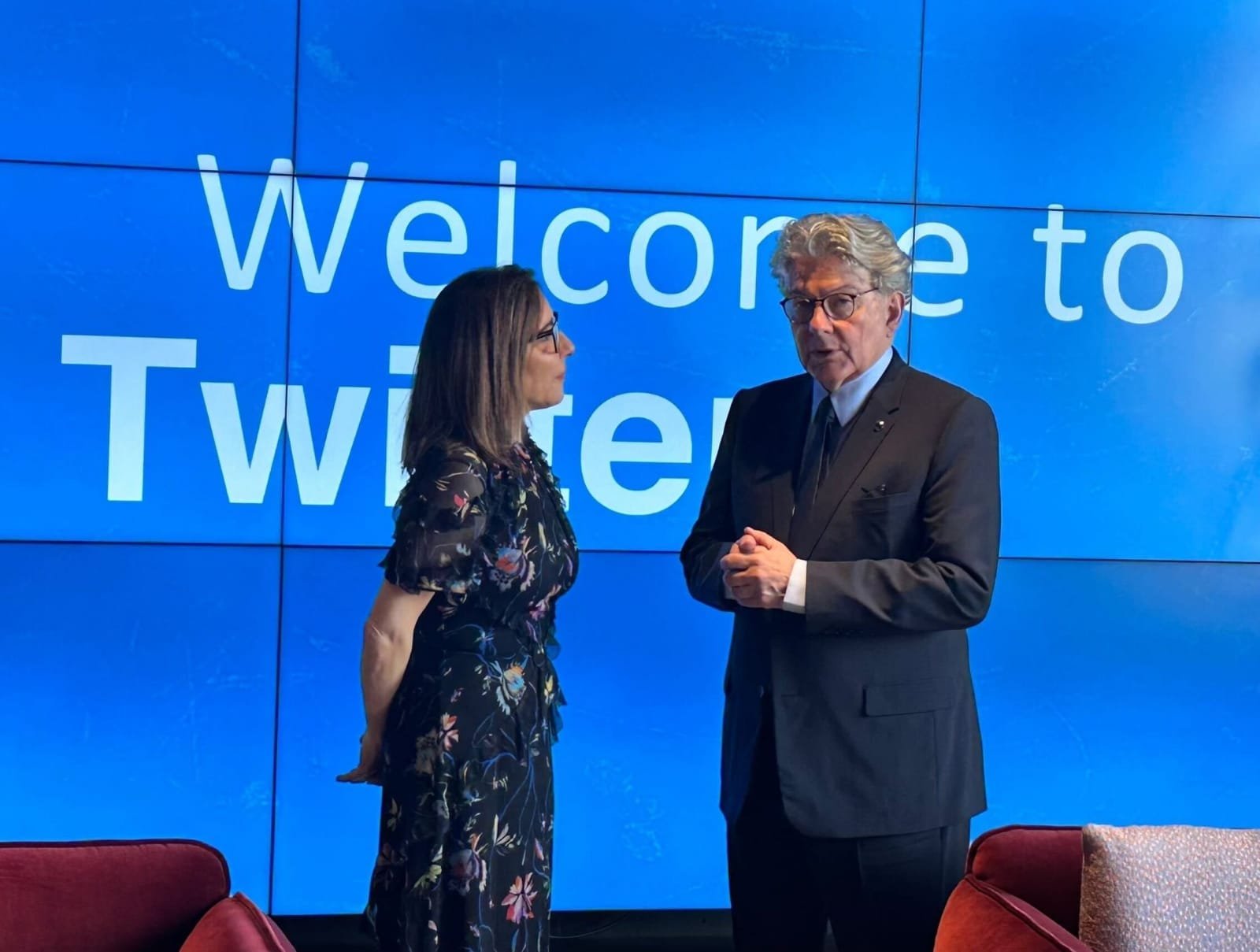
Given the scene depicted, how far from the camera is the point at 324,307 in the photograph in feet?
10.4

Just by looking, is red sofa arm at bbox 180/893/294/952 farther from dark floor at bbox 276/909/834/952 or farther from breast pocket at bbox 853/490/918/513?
dark floor at bbox 276/909/834/952

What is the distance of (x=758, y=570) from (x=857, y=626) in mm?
202

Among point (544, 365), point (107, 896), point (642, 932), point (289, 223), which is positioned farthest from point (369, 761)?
point (289, 223)

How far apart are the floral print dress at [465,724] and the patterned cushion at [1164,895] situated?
40.1 inches

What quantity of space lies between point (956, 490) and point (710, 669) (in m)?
1.42

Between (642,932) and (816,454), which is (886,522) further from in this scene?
(642,932)

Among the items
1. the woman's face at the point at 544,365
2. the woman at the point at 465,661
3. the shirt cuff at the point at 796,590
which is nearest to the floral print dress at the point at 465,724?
the woman at the point at 465,661

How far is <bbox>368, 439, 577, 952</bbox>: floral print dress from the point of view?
6.82 feet

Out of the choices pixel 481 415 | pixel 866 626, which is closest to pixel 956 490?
pixel 866 626

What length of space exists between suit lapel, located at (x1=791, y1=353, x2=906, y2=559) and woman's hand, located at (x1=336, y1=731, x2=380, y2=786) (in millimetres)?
885

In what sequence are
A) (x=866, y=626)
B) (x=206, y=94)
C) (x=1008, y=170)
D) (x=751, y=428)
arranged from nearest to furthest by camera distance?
1. (x=866, y=626)
2. (x=751, y=428)
3. (x=206, y=94)
4. (x=1008, y=170)

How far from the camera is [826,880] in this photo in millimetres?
2133

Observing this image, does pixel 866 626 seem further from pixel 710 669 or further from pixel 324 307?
pixel 324 307

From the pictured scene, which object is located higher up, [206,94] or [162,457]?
Answer: [206,94]
